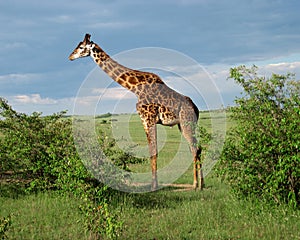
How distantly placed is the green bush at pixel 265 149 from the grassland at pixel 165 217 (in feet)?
1.16

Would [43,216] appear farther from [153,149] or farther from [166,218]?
[153,149]

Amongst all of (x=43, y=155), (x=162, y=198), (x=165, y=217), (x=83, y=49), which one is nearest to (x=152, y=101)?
(x=83, y=49)

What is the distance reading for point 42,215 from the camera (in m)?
7.85

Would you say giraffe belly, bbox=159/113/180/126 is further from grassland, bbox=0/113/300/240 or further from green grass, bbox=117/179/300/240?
green grass, bbox=117/179/300/240

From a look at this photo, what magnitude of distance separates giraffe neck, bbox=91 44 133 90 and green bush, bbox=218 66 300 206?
3.88 metres

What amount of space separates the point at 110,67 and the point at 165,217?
5.02m

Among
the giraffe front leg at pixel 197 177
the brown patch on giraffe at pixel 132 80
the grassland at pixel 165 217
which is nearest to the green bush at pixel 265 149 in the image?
the grassland at pixel 165 217

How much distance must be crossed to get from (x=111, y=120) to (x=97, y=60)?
1924 mm

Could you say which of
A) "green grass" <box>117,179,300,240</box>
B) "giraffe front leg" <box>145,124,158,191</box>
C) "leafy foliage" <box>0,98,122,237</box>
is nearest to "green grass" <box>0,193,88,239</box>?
"leafy foliage" <box>0,98,122,237</box>

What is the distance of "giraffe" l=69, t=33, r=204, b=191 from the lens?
1043 cm

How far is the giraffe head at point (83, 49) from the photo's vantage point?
10.6 metres

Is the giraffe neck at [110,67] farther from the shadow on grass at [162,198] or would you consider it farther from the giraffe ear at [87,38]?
the shadow on grass at [162,198]

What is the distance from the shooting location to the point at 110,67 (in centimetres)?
1110

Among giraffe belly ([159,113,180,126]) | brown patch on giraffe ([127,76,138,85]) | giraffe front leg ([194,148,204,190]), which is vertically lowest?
giraffe front leg ([194,148,204,190])
